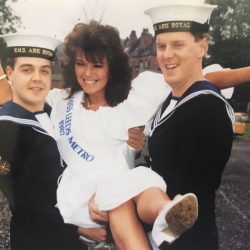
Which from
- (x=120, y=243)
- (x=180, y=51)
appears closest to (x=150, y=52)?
(x=180, y=51)

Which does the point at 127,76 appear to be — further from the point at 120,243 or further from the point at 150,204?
the point at 120,243

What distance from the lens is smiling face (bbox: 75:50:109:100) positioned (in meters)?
2.26

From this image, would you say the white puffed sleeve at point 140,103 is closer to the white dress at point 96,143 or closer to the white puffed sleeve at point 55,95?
the white dress at point 96,143

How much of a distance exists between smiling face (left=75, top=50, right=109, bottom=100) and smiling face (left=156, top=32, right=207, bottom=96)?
0.88 ft

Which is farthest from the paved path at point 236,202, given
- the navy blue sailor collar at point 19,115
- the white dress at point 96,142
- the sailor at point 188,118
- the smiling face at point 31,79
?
the smiling face at point 31,79

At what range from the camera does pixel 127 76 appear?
7.50 ft

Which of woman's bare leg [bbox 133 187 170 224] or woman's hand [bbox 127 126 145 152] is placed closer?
woman's bare leg [bbox 133 187 170 224]

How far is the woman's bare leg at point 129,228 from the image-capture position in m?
2.10

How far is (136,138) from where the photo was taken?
2275 mm

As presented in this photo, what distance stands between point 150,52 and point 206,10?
0.31m

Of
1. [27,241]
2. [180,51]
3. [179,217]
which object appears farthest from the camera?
[27,241]

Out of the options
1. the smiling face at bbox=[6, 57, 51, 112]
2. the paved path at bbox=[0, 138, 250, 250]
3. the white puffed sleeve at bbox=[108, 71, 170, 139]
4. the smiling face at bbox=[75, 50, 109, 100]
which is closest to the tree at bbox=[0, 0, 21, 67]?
the smiling face at bbox=[6, 57, 51, 112]

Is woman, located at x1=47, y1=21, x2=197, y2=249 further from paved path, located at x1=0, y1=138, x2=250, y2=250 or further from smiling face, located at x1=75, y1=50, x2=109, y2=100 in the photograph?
paved path, located at x1=0, y1=138, x2=250, y2=250

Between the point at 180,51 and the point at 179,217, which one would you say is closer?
the point at 179,217
